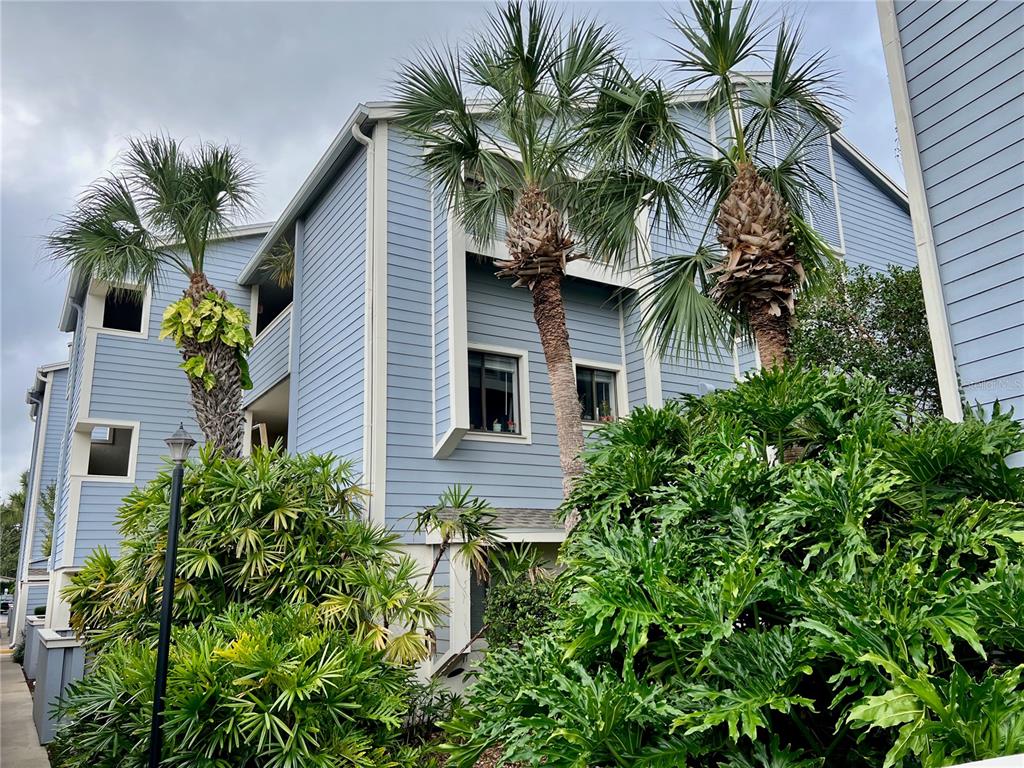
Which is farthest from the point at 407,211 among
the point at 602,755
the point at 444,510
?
the point at 602,755

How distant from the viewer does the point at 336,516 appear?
855 cm

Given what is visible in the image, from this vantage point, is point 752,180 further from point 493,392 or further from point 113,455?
point 113,455

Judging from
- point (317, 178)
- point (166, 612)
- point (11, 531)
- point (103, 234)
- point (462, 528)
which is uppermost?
point (317, 178)

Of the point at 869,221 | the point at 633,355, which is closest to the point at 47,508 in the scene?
the point at 633,355

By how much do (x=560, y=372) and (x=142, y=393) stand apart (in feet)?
34.5

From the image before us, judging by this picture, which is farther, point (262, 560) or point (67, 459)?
point (67, 459)

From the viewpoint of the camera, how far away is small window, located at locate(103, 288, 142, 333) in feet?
50.5

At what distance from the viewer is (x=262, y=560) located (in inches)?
303

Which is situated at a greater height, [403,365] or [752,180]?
[752,180]

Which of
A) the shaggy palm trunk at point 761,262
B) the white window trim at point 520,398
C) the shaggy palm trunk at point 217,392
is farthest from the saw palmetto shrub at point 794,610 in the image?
the shaggy palm trunk at point 217,392

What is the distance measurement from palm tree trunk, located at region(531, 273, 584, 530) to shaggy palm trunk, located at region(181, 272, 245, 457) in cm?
569

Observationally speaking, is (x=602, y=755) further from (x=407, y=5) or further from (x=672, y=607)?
(x=407, y=5)

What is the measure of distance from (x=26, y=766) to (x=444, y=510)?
17.2 ft

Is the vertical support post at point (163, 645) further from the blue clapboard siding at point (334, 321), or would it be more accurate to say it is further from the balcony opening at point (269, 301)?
the balcony opening at point (269, 301)
